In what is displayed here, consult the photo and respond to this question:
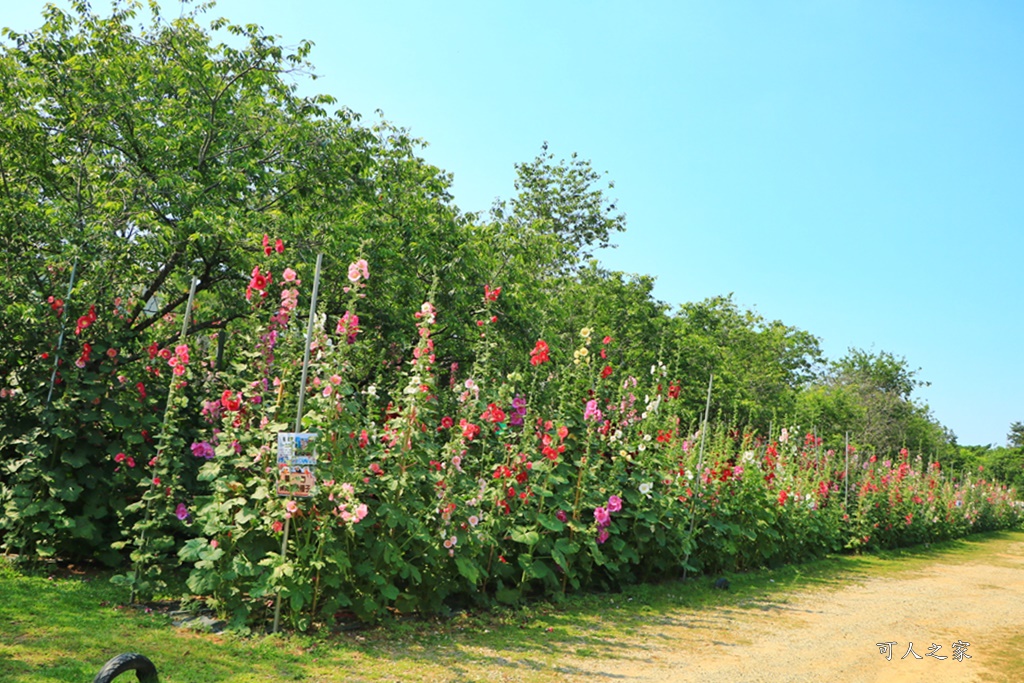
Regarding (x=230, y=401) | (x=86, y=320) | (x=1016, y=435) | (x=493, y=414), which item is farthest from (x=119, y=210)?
(x=1016, y=435)

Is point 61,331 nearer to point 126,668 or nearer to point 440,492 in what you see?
point 440,492

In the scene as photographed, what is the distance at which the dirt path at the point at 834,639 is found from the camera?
15.0 feet

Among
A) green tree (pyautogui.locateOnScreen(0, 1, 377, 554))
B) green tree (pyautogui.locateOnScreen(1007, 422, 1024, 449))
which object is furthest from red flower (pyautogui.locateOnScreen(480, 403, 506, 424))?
green tree (pyautogui.locateOnScreen(1007, 422, 1024, 449))

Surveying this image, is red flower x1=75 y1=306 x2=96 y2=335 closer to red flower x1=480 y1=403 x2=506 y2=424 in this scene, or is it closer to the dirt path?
red flower x1=480 y1=403 x2=506 y2=424

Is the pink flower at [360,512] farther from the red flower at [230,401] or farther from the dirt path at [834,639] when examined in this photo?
the dirt path at [834,639]

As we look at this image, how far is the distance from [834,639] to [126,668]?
4994mm

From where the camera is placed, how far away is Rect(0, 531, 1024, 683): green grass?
3.64 metres

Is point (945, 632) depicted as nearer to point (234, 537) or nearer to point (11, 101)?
point (234, 537)

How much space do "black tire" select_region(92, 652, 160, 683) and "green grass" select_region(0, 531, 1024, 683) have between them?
0.74m

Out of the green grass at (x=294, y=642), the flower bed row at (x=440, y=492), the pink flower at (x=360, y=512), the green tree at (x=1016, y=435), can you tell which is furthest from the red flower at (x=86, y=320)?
the green tree at (x=1016, y=435)

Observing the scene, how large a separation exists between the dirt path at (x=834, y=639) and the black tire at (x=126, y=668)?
2.26 meters

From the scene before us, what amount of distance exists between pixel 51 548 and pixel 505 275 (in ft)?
16.9

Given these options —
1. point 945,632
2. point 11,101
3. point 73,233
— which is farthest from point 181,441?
point 945,632

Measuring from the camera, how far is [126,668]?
102 inches
